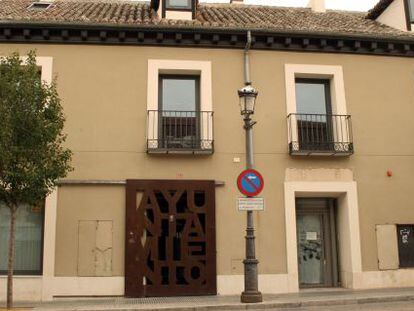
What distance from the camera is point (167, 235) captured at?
1237cm

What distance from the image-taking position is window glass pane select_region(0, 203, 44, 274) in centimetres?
1214

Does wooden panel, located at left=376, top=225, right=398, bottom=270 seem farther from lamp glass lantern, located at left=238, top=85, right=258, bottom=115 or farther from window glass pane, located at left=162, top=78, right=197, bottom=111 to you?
window glass pane, located at left=162, top=78, right=197, bottom=111

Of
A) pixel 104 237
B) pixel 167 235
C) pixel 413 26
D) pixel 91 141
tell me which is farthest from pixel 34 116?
pixel 413 26

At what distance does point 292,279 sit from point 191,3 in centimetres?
792

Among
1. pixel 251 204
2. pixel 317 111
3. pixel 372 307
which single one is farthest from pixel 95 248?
pixel 317 111

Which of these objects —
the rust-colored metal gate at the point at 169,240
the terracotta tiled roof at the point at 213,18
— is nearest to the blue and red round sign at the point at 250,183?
the rust-colored metal gate at the point at 169,240

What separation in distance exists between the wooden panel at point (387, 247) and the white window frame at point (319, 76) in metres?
2.84

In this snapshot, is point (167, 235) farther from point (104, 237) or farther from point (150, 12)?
point (150, 12)

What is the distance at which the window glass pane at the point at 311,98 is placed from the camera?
1372cm

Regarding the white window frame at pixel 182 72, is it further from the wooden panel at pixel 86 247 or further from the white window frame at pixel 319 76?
the wooden panel at pixel 86 247

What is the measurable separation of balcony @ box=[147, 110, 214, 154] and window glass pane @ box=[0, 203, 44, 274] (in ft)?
10.6

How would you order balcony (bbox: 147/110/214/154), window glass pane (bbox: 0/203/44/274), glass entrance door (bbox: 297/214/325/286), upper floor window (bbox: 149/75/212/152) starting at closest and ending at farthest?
window glass pane (bbox: 0/203/44/274)
balcony (bbox: 147/110/214/154)
upper floor window (bbox: 149/75/212/152)
glass entrance door (bbox: 297/214/325/286)

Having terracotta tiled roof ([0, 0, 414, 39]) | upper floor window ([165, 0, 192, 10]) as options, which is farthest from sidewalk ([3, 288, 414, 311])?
upper floor window ([165, 0, 192, 10])

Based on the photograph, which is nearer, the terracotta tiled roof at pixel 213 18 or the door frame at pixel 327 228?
the terracotta tiled roof at pixel 213 18
